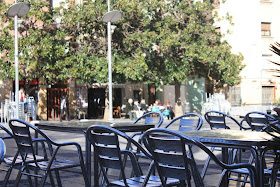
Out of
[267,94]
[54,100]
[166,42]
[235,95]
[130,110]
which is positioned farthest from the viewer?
[235,95]

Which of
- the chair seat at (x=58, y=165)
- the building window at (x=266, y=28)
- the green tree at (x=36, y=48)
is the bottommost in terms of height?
the chair seat at (x=58, y=165)

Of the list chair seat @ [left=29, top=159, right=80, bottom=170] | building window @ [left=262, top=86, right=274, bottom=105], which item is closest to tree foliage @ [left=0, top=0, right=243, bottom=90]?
building window @ [left=262, top=86, right=274, bottom=105]

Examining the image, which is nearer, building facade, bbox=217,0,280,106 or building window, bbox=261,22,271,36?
building facade, bbox=217,0,280,106

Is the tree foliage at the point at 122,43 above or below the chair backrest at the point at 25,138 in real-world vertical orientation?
above

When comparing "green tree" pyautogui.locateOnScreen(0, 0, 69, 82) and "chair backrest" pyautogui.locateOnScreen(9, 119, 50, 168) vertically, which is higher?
"green tree" pyautogui.locateOnScreen(0, 0, 69, 82)

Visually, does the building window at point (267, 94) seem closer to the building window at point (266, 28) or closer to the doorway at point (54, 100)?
the building window at point (266, 28)

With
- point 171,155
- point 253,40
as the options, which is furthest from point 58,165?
point 253,40

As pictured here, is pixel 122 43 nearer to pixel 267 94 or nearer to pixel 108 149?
pixel 267 94

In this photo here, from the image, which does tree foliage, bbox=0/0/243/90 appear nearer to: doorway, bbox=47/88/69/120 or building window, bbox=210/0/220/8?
doorway, bbox=47/88/69/120

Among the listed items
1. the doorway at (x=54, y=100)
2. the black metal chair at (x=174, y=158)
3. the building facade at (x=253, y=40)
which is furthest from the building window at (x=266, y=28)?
the black metal chair at (x=174, y=158)

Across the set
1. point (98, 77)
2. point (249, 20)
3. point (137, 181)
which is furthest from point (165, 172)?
point (249, 20)

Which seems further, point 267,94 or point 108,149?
point 267,94

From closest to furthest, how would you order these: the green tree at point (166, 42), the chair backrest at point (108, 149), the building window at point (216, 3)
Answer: the chair backrest at point (108, 149) < the green tree at point (166, 42) < the building window at point (216, 3)

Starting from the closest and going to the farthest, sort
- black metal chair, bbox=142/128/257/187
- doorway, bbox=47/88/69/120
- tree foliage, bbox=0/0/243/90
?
black metal chair, bbox=142/128/257/187 → tree foliage, bbox=0/0/243/90 → doorway, bbox=47/88/69/120
